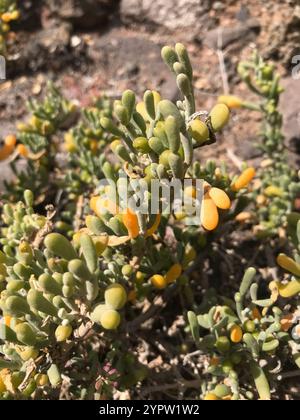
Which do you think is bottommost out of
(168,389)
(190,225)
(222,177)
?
(168,389)

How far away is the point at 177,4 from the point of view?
12.1 feet

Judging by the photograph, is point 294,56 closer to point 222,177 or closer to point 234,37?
point 234,37

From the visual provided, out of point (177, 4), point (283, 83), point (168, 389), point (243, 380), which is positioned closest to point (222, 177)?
point (243, 380)

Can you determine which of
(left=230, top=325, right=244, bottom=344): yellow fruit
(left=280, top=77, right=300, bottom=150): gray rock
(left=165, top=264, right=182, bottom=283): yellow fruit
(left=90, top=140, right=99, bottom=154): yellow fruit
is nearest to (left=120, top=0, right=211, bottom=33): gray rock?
(left=280, top=77, right=300, bottom=150): gray rock

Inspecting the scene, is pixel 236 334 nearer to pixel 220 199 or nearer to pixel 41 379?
pixel 220 199

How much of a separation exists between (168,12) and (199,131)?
2.45 meters

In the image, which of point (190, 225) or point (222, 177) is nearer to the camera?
point (222, 177)

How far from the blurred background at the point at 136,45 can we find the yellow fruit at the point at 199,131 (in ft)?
5.74

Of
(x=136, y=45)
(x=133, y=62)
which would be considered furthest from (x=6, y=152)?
(x=136, y=45)

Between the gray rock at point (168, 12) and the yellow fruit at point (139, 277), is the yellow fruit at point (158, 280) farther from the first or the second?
the gray rock at point (168, 12)

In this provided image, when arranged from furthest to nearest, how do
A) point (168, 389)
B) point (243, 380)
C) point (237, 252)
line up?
point (237, 252) → point (168, 389) → point (243, 380)

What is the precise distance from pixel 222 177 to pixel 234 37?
1.81 meters

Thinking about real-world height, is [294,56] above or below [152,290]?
above

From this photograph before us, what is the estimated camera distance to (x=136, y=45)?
12.2 feet
